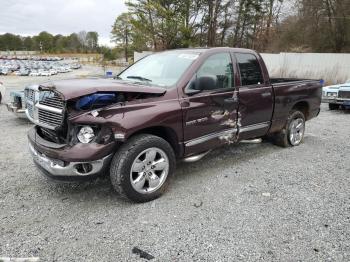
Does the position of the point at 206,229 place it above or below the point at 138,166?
below

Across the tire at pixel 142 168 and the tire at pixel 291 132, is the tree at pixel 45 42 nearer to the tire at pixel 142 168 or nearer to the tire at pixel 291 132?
the tire at pixel 291 132

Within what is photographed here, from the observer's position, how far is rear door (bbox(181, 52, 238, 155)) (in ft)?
13.2

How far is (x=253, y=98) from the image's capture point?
16.0ft

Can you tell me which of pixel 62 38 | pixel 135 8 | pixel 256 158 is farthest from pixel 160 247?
pixel 62 38

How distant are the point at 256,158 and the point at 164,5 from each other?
107 feet

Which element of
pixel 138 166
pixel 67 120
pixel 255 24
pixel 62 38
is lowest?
pixel 138 166

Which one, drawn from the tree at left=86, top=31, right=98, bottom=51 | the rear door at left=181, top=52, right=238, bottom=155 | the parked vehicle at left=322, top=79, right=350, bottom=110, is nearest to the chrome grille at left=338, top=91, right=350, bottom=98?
the parked vehicle at left=322, top=79, right=350, bottom=110

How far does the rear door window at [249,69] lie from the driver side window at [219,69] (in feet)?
0.83

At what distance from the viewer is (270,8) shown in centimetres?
3662

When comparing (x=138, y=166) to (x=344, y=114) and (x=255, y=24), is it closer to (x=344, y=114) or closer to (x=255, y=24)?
(x=344, y=114)

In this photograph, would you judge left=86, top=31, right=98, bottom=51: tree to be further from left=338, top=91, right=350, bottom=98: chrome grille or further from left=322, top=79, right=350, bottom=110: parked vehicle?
left=338, top=91, right=350, bottom=98: chrome grille

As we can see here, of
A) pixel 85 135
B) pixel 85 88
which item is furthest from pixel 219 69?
pixel 85 135

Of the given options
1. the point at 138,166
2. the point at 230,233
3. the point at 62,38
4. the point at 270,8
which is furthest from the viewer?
the point at 62,38

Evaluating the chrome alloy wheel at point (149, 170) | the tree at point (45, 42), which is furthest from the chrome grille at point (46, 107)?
the tree at point (45, 42)
